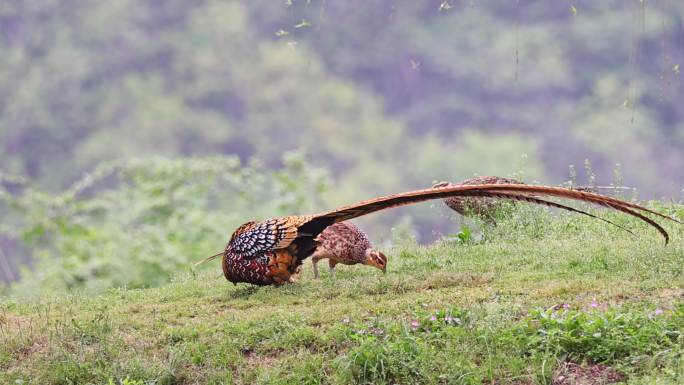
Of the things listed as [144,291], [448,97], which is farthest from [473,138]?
[144,291]

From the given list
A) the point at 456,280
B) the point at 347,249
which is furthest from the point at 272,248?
the point at 456,280

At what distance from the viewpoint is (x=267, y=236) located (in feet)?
28.7

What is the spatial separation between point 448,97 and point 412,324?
96.9 feet

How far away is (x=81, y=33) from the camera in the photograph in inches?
1487

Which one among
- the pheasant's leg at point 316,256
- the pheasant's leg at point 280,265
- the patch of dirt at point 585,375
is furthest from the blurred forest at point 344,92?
the patch of dirt at point 585,375

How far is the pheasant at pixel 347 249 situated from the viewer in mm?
9102

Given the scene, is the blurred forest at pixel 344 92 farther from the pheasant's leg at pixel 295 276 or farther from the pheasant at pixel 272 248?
the pheasant at pixel 272 248

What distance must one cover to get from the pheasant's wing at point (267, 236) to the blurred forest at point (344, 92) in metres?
20.1

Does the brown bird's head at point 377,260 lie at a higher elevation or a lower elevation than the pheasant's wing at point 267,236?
lower

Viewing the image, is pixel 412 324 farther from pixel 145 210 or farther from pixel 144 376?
pixel 145 210

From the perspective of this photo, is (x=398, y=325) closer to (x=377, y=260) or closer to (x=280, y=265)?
(x=280, y=265)

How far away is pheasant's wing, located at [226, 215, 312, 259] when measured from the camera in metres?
8.67

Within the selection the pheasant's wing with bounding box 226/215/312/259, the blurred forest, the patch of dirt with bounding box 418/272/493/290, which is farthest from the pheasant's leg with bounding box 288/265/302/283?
the blurred forest

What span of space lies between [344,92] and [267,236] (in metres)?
29.8
